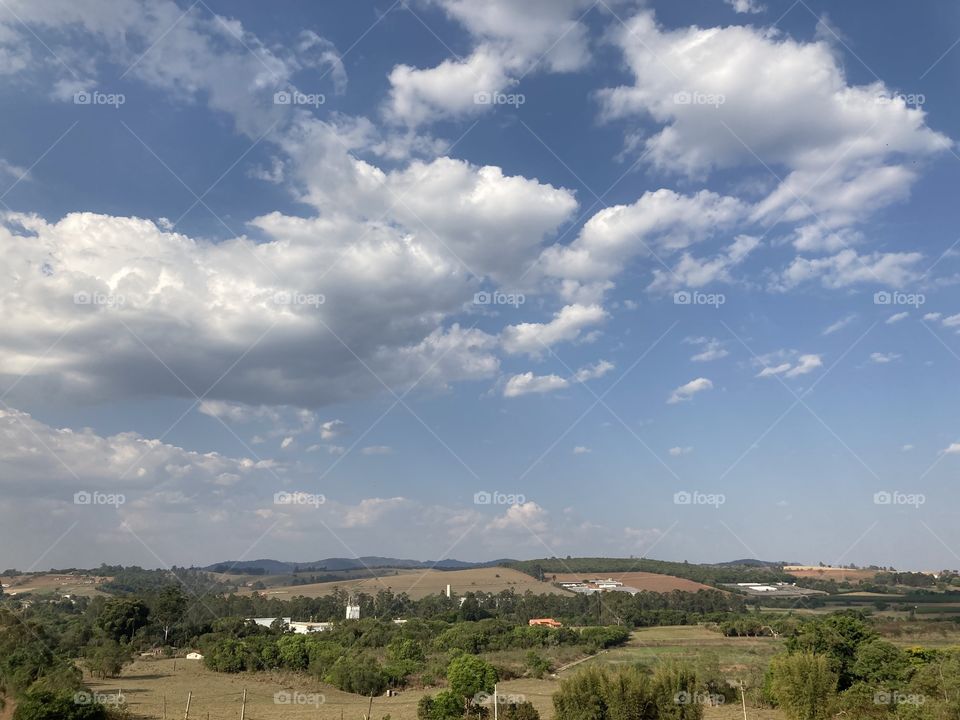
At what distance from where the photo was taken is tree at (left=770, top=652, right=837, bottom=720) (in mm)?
29688

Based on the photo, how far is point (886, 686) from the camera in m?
34.9

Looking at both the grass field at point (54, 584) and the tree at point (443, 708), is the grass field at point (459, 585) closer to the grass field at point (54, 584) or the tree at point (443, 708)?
the grass field at point (54, 584)

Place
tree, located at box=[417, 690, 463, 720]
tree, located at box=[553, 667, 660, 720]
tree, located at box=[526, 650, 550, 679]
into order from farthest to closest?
1. tree, located at box=[526, 650, 550, 679]
2. tree, located at box=[417, 690, 463, 720]
3. tree, located at box=[553, 667, 660, 720]

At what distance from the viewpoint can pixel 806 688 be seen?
29797mm

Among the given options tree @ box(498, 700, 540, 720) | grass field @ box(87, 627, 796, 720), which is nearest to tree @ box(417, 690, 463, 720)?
grass field @ box(87, 627, 796, 720)

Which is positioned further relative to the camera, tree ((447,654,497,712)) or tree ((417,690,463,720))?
tree ((447,654,497,712))

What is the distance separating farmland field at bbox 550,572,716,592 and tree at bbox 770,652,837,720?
90.0m

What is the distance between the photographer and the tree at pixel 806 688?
29688 millimetres

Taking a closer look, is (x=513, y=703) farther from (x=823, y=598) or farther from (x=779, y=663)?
(x=823, y=598)

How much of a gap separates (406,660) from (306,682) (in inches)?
319

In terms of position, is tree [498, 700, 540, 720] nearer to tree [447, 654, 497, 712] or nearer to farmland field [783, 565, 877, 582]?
tree [447, 654, 497, 712]

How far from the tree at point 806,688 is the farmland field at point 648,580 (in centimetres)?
9000

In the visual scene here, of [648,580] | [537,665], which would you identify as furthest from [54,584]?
[537,665]

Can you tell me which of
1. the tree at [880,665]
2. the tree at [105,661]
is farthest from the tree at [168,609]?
the tree at [880,665]
